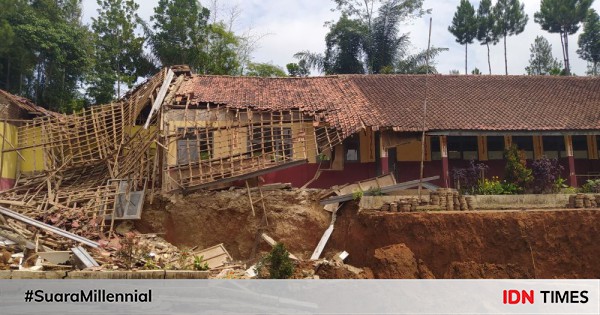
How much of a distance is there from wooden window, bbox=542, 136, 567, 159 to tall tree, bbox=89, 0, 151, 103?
20078mm

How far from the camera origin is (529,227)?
42.4 ft

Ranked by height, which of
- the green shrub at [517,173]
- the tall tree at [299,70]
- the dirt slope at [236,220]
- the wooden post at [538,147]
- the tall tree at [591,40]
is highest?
the tall tree at [591,40]

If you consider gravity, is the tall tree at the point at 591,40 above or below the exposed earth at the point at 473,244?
above

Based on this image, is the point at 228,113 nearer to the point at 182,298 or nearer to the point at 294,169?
the point at 294,169

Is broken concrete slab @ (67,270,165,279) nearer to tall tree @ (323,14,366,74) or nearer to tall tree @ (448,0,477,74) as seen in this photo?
tall tree @ (323,14,366,74)

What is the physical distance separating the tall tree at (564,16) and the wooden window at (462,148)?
20.3 metres

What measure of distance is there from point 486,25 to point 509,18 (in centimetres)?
175

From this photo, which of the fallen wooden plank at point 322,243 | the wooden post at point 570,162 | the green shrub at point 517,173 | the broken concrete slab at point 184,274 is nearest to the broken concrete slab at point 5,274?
the broken concrete slab at point 184,274

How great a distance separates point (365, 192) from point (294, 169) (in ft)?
10.5

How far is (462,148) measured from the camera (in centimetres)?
1889

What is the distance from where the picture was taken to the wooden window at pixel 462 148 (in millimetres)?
18797

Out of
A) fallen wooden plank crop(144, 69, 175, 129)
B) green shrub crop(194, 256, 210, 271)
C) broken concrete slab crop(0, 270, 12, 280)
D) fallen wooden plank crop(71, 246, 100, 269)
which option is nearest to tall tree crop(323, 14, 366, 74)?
fallen wooden plank crop(144, 69, 175, 129)

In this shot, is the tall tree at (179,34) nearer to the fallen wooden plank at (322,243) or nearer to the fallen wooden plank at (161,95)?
the fallen wooden plank at (161,95)

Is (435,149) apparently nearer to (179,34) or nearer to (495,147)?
(495,147)
